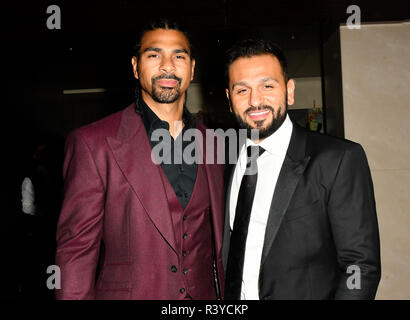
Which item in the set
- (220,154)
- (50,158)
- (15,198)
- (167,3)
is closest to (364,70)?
(167,3)

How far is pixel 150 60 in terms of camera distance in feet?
5.55

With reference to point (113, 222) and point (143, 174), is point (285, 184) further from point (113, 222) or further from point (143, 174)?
point (113, 222)

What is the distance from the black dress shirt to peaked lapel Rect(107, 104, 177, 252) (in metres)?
0.09

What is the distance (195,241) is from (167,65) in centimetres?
85

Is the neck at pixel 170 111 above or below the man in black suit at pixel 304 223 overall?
above

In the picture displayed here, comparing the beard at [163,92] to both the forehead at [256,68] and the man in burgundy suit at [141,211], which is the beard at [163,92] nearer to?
the man in burgundy suit at [141,211]

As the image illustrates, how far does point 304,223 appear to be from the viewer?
1.41 m

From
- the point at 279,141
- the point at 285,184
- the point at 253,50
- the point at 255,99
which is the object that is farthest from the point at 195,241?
the point at 253,50

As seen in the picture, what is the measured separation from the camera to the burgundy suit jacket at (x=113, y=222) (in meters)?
1.44

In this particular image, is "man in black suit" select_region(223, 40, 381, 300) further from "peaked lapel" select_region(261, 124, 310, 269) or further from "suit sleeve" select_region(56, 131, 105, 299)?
"suit sleeve" select_region(56, 131, 105, 299)

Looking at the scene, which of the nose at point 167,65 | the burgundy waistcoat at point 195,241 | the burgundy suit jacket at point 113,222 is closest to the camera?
the burgundy suit jacket at point 113,222

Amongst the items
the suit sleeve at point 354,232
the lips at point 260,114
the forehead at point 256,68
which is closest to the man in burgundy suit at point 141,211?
the forehead at point 256,68

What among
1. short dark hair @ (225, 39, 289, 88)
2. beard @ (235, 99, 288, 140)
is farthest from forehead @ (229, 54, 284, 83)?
beard @ (235, 99, 288, 140)

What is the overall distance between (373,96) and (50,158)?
436 cm
